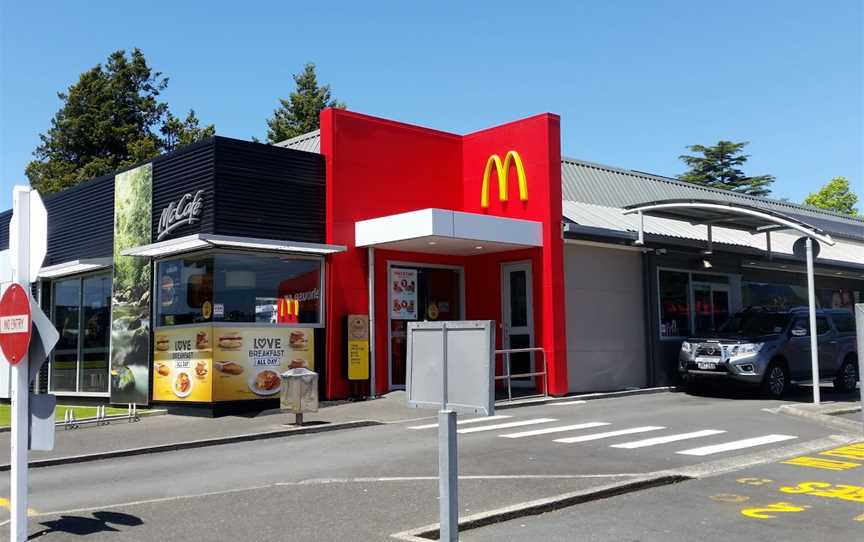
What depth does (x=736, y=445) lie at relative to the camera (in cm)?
1143

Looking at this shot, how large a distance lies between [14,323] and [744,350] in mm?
14273

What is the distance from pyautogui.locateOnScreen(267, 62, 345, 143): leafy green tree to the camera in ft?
180

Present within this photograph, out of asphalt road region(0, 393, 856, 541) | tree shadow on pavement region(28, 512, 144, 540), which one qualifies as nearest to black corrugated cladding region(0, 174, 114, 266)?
asphalt road region(0, 393, 856, 541)

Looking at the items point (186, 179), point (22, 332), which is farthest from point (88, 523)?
point (186, 179)

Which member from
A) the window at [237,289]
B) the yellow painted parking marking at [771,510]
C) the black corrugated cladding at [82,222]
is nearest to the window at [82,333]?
the black corrugated cladding at [82,222]

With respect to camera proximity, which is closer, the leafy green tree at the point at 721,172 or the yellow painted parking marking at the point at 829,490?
the yellow painted parking marking at the point at 829,490

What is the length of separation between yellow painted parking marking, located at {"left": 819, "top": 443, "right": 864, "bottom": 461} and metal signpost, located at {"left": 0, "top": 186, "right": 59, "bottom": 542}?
9.10 meters

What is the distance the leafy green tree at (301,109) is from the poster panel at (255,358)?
38347mm

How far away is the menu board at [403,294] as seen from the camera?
62.7 ft

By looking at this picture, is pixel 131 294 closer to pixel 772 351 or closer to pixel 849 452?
pixel 772 351

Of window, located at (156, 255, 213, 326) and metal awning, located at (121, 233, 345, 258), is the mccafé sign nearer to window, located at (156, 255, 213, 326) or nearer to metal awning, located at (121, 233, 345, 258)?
metal awning, located at (121, 233, 345, 258)

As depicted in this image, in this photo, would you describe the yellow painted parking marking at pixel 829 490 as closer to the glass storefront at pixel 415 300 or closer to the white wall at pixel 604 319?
A: the white wall at pixel 604 319

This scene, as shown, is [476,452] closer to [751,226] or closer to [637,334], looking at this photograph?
[637,334]

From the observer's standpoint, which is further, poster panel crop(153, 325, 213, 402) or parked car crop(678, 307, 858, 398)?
parked car crop(678, 307, 858, 398)
